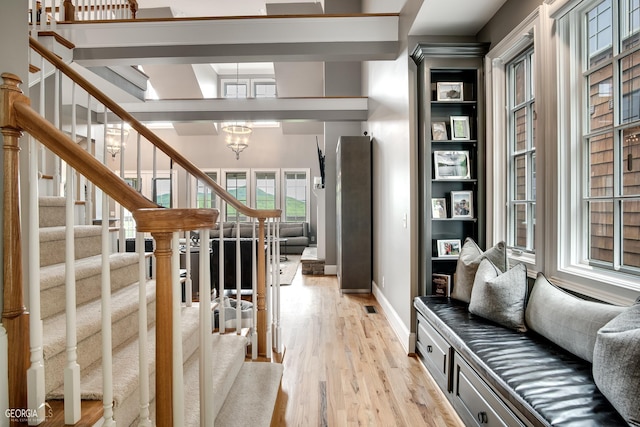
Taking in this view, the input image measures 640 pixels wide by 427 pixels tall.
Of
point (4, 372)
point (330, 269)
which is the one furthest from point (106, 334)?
point (330, 269)

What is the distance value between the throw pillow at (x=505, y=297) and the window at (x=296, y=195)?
27.2 feet

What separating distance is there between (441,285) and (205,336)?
2268 mm

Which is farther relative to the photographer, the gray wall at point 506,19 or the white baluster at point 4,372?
the gray wall at point 506,19

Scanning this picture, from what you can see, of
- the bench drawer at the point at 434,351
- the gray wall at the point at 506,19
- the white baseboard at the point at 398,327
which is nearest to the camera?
the bench drawer at the point at 434,351

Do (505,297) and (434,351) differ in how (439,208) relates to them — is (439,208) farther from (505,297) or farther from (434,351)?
(434,351)

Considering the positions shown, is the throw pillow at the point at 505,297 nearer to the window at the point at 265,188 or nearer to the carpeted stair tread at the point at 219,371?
the carpeted stair tread at the point at 219,371

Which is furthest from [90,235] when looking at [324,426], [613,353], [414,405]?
[613,353]

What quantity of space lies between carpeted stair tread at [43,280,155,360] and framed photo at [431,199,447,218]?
216cm

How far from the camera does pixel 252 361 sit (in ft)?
7.55

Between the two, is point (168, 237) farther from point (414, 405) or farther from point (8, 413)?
point (414, 405)

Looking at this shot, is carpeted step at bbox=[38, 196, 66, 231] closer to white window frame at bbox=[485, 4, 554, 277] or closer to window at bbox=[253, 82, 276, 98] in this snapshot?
white window frame at bbox=[485, 4, 554, 277]

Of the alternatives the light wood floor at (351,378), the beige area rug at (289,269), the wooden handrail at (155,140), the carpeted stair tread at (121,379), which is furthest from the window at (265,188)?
the carpeted stair tread at (121,379)

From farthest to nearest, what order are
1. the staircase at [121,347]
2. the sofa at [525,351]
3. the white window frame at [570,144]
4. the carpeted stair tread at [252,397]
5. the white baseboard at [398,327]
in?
the white baseboard at [398,327]
the white window frame at [570,144]
the carpeted stair tread at [252,397]
the staircase at [121,347]
the sofa at [525,351]

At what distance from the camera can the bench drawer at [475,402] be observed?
4.89ft
